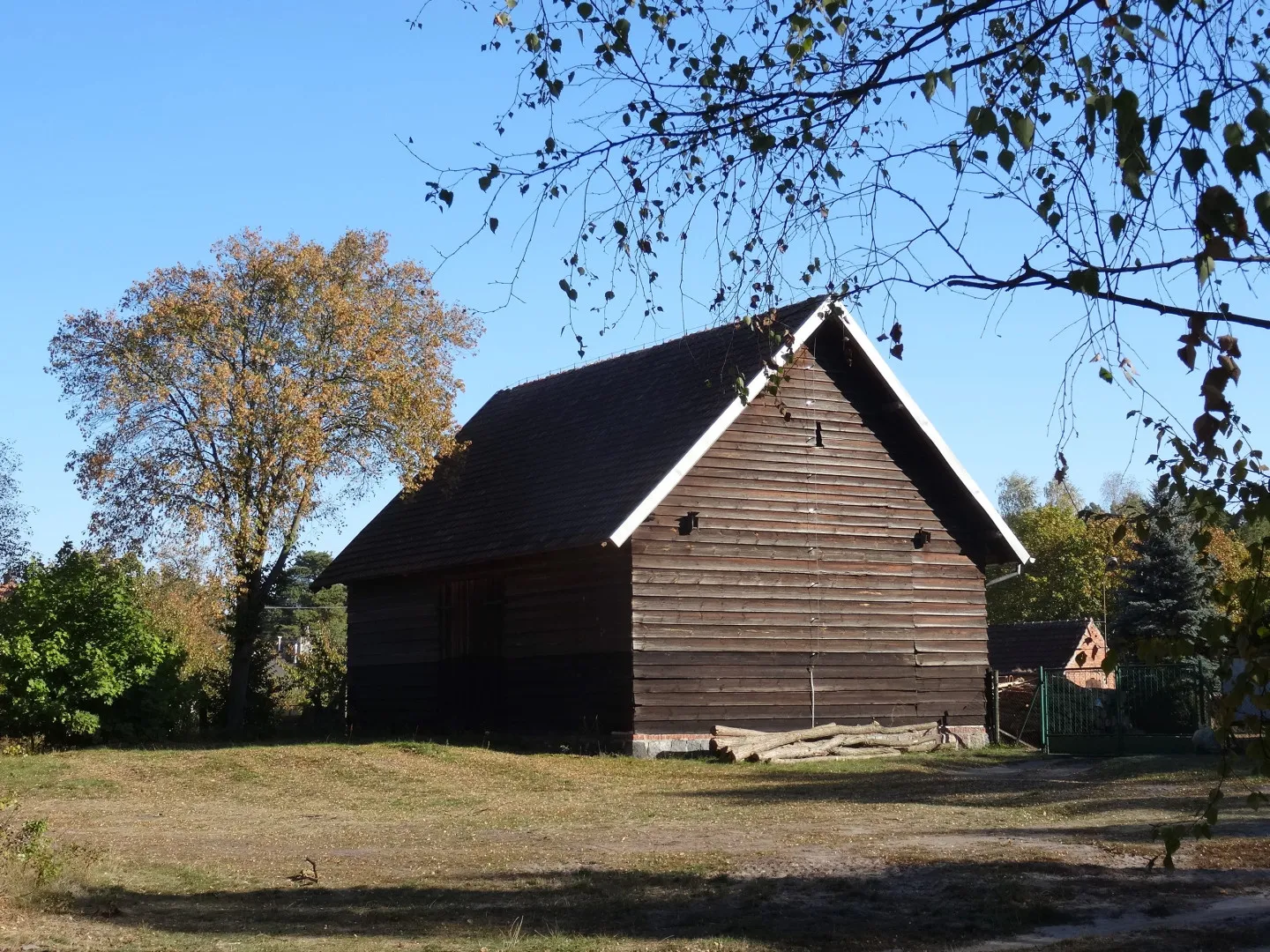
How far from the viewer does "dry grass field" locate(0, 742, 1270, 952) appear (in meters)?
9.72

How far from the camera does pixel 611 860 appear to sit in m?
13.0

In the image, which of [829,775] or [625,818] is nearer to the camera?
[625,818]

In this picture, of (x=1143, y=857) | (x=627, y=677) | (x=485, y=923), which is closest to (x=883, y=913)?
(x=485, y=923)

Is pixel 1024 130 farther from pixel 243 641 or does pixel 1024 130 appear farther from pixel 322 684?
pixel 322 684

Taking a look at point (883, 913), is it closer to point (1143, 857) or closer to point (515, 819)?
point (1143, 857)

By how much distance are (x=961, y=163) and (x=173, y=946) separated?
682 centimetres

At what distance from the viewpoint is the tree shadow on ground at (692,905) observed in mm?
9758

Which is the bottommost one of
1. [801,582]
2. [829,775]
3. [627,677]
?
[829,775]

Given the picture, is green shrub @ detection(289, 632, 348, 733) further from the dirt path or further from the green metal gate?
the dirt path

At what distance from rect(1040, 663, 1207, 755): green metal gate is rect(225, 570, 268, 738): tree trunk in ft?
59.1

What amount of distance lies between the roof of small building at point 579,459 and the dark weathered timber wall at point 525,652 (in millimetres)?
746

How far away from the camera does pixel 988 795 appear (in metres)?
19.5

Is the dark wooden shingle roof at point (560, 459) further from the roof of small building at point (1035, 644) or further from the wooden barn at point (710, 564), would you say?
the roof of small building at point (1035, 644)

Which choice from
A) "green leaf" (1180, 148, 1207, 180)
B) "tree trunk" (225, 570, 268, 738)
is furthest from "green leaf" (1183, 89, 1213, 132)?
"tree trunk" (225, 570, 268, 738)
